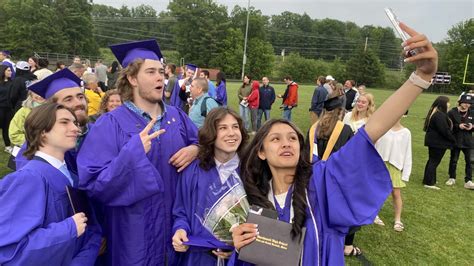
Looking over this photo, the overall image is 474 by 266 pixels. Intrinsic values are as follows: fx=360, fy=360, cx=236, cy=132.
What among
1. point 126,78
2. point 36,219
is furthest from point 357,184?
point 126,78

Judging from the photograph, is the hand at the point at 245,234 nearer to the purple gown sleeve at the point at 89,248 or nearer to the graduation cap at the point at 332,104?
the purple gown sleeve at the point at 89,248

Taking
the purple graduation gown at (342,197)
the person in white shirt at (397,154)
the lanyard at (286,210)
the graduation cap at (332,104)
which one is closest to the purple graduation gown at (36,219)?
the lanyard at (286,210)

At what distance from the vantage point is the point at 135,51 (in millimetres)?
2725

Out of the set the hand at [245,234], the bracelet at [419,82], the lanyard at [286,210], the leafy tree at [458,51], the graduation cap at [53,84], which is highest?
the leafy tree at [458,51]

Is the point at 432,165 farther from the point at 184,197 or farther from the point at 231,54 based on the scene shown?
the point at 231,54

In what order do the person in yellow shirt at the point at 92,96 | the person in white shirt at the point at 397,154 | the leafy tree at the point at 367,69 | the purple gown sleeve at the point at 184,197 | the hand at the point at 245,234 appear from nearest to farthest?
1. the hand at the point at 245,234
2. the purple gown sleeve at the point at 184,197
3. the person in white shirt at the point at 397,154
4. the person in yellow shirt at the point at 92,96
5. the leafy tree at the point at 367,69

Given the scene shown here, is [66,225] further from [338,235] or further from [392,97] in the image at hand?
[392,97]

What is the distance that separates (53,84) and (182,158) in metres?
1.33

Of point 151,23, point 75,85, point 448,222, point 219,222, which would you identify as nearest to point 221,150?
point 219,222

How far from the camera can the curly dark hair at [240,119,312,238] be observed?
191 cm

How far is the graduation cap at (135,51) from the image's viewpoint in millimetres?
2695

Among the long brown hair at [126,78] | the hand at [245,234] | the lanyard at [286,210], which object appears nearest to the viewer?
the hand at [245,234]

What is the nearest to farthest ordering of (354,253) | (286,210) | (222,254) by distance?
(286,210) → (222,254) → (354,253)

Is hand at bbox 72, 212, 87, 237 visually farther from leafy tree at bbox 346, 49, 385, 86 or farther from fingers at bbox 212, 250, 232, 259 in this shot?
leafy tree at bbox 346, 49, 385, 86
